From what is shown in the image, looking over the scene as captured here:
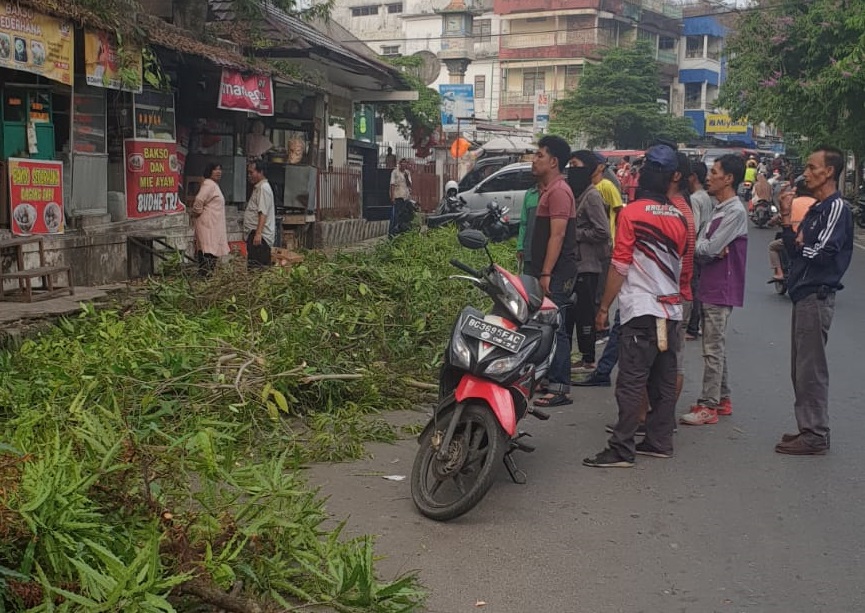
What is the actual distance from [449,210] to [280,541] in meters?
19.5

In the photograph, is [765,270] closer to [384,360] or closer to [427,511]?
[384,360]

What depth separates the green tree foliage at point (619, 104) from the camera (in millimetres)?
57656

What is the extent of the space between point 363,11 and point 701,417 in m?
68.8

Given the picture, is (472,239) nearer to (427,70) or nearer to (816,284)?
(816,284)

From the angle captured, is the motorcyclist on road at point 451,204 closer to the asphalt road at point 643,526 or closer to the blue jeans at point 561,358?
the blue jeans at point 561,358

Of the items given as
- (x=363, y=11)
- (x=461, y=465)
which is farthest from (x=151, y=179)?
(x=363, y=11)

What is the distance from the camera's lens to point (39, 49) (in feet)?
32.8

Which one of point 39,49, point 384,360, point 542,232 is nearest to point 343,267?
point 384,360

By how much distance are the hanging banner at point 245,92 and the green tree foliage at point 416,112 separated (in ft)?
57.4

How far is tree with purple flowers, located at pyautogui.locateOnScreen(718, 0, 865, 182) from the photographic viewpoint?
23.3m

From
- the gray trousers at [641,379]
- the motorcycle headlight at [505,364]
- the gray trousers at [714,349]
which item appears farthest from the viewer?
the gray trousers at [714,349]

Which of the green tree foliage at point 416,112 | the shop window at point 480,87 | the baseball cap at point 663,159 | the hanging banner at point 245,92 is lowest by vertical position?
the baseball cap at point 663,159

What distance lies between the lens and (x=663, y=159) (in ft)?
19.5

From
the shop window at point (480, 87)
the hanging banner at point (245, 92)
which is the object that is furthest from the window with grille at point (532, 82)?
the hanging banner at point (245, 92)
